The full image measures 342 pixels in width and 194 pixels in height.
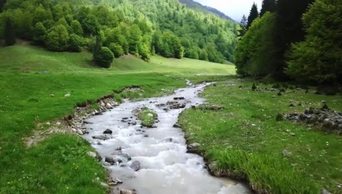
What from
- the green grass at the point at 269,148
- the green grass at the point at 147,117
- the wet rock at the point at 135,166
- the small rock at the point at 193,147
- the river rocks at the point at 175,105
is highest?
the green grass at the point at 269,148

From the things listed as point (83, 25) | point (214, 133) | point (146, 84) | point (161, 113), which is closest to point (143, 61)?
point (83, 25)

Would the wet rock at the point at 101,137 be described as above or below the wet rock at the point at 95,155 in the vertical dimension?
below

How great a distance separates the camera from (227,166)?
22.8 meters

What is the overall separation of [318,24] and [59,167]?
153ft

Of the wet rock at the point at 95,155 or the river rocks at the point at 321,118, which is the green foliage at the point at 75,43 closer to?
the river rocks at the point at 321,118

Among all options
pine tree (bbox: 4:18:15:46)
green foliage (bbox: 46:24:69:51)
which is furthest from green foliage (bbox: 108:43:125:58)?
pine tree (bbox: 4:18:15:46)

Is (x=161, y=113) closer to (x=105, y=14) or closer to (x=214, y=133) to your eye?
(x=214, y=133)

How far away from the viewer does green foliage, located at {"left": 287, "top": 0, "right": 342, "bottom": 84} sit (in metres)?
54.6

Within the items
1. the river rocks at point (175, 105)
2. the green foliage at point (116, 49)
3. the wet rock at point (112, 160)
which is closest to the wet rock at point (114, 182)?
the wet rock at point (112, 160)

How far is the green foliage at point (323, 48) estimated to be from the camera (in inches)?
2149

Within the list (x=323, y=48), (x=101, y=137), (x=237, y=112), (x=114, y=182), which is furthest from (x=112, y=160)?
(x=323, y=48)

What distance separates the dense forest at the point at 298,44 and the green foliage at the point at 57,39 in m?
53.2

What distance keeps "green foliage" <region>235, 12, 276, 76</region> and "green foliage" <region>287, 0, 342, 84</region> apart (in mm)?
15853

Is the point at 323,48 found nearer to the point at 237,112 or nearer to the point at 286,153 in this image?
the point at 237,112
